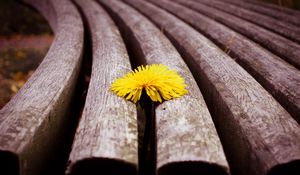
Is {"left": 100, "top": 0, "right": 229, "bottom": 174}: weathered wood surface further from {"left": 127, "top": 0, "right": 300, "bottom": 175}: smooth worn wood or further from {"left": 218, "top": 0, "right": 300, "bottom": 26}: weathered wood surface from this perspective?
{"left": 218, "top": 0, "right": 300, "bottom": 26}: weathered wood surface

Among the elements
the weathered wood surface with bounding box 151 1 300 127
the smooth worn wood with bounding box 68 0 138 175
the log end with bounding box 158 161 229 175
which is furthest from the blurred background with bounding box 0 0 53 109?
the log end with bounding box 158 161 229 175

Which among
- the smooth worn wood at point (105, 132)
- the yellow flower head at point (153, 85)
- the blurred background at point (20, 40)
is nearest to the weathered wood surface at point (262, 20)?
the yellow flower head at point (153, 85)

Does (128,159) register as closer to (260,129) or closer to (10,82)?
(260,129)

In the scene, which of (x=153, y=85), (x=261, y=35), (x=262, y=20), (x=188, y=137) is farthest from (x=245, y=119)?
(x=262, y=20)

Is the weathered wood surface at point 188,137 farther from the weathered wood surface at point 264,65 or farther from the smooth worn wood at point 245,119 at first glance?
the weathered wood surface at point 264,65

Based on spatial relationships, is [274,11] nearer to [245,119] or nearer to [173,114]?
[245,119]

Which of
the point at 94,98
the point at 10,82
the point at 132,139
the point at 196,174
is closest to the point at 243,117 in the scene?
the point at 196,174
